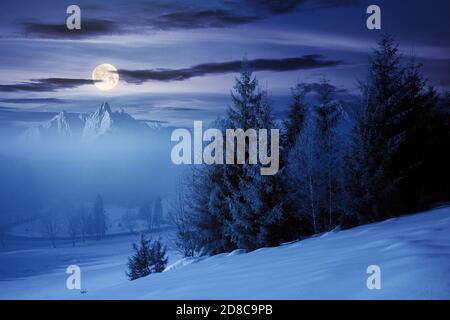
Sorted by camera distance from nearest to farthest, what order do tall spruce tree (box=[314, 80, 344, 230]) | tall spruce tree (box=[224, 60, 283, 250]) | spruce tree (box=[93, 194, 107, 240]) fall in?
tall spruce tree (box=[224, 60, 283, 250]) < tall spruce tree (box=[314, 80, 344, 230]) < spruce tree (box=[93, 194, 107, 240])

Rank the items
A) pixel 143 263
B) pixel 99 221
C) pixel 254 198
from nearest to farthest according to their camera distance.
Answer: pixel 254 198 < pixel 143 263 < pixel 99 221

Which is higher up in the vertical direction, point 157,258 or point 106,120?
point 106,120

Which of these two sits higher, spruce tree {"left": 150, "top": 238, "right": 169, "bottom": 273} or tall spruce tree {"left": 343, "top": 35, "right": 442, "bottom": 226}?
tall spruce tree {"left": 343, "top": 35, "right": 442, "bottom": 226}

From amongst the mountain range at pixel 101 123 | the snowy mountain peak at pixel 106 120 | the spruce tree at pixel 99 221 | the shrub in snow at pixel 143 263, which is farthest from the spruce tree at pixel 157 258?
the spruce tree at pixel 99 221

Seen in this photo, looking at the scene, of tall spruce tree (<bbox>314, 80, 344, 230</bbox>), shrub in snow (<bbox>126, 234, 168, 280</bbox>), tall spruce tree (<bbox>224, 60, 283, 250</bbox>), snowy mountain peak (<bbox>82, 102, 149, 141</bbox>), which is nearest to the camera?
snowy mountain peak (<bbox>82, 102, 149, 141</bbox>)

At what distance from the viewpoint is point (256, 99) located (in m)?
13.5

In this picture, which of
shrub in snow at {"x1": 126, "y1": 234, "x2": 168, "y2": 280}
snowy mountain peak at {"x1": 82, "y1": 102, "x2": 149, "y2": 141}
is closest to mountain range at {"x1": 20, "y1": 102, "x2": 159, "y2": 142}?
snowy mountain peak at {"x1": 82, "y1": 102, "x2": 149, "y2": 141}

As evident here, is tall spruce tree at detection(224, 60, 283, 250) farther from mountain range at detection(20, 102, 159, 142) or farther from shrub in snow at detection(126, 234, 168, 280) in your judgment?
shrub in snow at detection(126, 234, 168, 280)

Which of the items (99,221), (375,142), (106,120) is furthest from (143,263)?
(99,221)

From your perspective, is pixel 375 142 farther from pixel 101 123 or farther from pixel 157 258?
pixel 157 258

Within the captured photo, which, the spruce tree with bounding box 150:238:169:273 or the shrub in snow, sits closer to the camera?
the shrub in snow

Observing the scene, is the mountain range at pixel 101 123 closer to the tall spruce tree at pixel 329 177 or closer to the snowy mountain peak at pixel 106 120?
the snowy mountain peak at pixel 106 120
